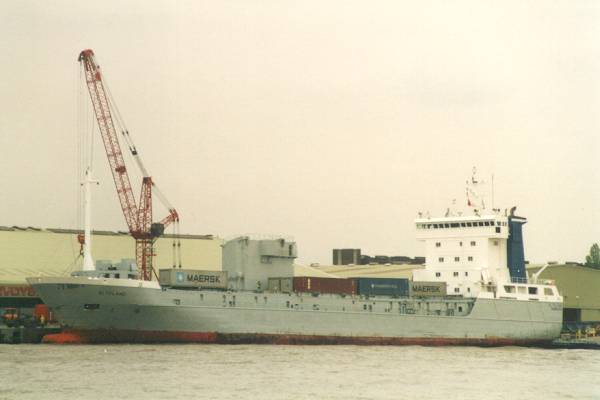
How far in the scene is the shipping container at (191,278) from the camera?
6469cm

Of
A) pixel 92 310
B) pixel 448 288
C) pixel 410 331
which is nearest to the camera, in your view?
pixel 92 310

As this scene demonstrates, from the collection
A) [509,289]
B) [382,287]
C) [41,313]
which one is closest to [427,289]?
[382,287]

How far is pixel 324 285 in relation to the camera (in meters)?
69.8

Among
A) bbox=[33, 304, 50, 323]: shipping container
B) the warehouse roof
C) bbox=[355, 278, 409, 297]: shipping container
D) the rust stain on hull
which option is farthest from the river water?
the warehouse roof

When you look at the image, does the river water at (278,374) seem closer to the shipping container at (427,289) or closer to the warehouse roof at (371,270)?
the shipping container at (427,289)

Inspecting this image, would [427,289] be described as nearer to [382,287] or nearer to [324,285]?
[382,287]

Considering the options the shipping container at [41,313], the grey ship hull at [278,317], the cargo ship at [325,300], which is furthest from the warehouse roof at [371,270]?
the shipping container at [41,313]

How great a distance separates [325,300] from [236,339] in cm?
745

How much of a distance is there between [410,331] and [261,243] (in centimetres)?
1286

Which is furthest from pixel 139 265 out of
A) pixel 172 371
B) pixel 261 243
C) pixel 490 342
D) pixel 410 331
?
pixel 172 371

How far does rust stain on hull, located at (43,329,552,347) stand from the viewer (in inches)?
2459

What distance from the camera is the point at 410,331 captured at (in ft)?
239

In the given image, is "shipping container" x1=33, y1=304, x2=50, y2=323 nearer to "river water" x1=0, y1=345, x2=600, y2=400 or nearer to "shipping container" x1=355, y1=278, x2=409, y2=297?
"river water" x1=0, y1=345, x2=600, y2=400

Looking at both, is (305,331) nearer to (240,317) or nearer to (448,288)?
(240,317)
